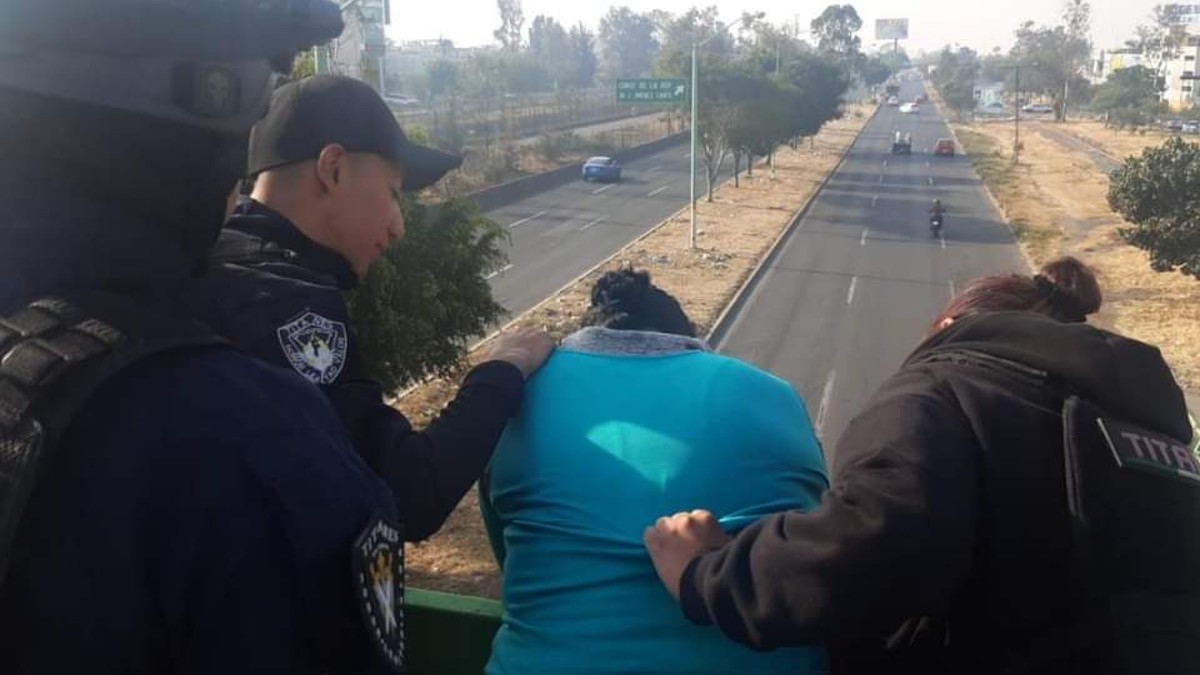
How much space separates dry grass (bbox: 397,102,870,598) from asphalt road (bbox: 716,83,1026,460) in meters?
0.84

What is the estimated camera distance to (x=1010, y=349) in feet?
5.73

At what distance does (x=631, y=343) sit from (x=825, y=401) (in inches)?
575

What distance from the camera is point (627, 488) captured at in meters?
1.90

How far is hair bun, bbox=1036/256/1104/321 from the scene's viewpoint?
81.4 inches

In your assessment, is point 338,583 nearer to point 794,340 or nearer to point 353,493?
point 353,493

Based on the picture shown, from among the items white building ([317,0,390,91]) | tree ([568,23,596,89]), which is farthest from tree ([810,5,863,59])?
white building ([317,0,390,91])

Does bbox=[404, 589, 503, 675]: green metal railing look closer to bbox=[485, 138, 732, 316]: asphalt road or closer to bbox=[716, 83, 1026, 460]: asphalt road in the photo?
bbox=[716, 83, 1026, 460]: asphalt road

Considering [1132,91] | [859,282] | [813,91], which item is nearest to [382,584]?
[859,282]

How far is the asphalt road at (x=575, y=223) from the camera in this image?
24.0 meters

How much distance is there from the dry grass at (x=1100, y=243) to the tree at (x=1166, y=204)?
40.4 inches

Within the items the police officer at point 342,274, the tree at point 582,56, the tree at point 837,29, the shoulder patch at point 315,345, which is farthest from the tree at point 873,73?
the shoulder patch at point 315,345

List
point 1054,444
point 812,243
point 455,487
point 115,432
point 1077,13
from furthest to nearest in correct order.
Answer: point 1077,13
point 812,243
point 455,487
point 1054,444
point 115,432

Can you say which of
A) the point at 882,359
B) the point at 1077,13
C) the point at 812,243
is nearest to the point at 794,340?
the point at 882,359

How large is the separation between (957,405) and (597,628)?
2.20ft
